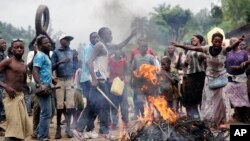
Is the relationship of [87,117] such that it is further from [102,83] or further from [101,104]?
[102,83]

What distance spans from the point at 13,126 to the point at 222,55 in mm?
4017

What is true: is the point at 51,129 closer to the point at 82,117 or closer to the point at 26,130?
the point at 82,117

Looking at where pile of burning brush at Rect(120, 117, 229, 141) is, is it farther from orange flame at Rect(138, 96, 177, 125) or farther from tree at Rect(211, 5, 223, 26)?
tree at Rect(211, 5, 223, 26)

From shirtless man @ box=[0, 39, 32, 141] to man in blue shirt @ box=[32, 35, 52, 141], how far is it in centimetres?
83

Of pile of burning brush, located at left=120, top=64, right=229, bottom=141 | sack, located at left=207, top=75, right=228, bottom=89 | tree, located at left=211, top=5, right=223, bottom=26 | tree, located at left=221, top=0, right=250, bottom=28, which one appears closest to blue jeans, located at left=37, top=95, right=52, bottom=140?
pile of burning brush, located at left=120, top=64, right=229, bottom=141

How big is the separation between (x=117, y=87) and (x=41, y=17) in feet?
8.97

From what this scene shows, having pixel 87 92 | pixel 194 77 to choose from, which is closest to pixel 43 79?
pixel 87 92

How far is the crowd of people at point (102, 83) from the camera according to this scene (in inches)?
250

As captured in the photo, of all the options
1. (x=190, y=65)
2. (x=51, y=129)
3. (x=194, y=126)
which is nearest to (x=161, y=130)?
(x=194, y=126)

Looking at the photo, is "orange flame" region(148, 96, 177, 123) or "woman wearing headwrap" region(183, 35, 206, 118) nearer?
"orange flame" region(148, 96, 177, 123)

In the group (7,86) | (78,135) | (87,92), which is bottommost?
(78,135)

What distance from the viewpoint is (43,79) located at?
734 cm

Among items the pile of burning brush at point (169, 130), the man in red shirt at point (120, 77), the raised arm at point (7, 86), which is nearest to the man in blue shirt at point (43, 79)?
the raised arm at point (7, 86)

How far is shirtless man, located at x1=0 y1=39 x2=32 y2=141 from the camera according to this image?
20.2 ft
